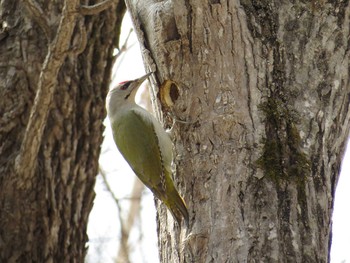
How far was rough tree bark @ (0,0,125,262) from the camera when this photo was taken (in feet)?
18.2

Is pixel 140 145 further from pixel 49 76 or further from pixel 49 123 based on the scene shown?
pixel 49 123

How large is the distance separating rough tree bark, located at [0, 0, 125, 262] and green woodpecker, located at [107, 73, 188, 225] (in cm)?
33

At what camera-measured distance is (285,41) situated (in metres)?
4.57

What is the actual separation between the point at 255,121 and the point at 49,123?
6.86ft

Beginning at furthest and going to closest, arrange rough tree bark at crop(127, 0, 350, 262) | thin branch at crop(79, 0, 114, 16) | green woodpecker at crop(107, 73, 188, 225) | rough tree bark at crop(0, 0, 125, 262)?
rough tree bark at crop(0, 0, 125, 262)
thin branch at crop(79, 0, 114, 16)
green woodpecker at crop(107, 73, 188, 225)
rough tree bark at crop(127, 0, 350, 262)

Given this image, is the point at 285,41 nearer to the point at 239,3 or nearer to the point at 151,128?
the point at 239,3

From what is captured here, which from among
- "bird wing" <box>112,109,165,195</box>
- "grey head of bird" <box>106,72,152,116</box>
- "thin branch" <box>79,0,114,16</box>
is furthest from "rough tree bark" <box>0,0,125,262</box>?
"bird wing" <box>112,109,165,195</box>

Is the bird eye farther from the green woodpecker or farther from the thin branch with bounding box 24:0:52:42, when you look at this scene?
the thin branch with bounding box 24:0:52:42

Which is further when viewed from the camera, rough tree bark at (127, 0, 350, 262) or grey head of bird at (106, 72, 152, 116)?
grey head of bird at (106, 72, 152, 116)

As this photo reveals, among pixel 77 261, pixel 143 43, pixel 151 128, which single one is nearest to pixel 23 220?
pixel 77 261

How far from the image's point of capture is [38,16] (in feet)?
18.9

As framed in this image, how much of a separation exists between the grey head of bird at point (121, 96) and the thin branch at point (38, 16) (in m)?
0.61

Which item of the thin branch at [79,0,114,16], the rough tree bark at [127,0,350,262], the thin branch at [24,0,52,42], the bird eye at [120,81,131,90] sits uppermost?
the thin branch at [24,0,52,42]

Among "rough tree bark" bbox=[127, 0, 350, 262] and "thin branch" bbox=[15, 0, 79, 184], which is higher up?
"thin branch" bbox=[15, 0, 79, 184]
